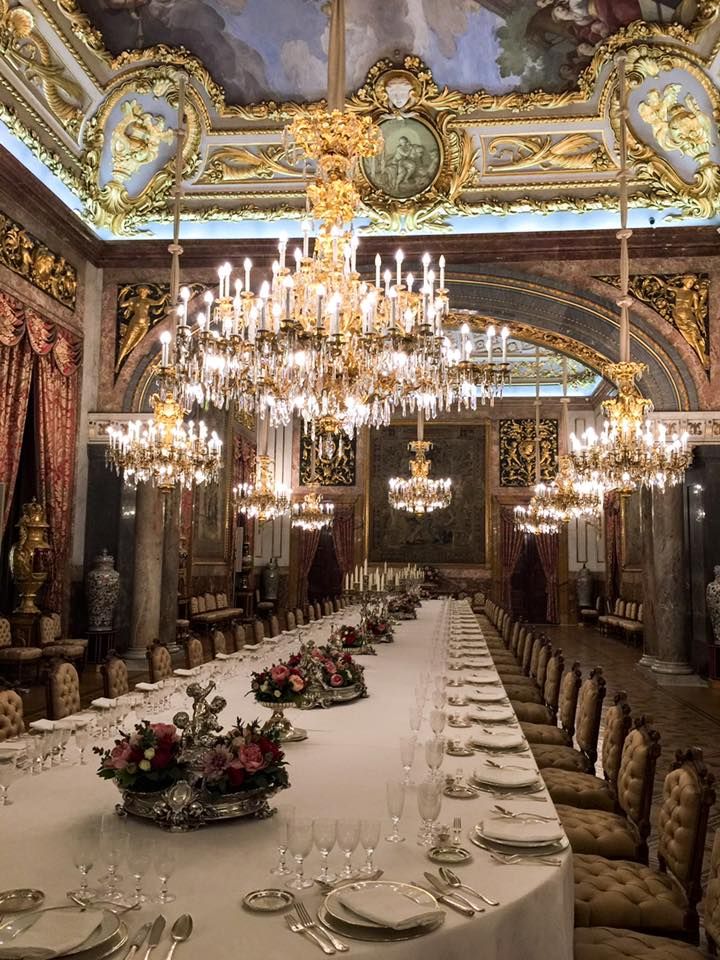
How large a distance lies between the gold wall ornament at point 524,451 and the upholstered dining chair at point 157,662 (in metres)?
15.0

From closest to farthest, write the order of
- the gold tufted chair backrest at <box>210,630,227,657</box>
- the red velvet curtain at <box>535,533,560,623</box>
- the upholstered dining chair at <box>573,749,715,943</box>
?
the upholstered dining chair at <box>573,749,715,943</box>, the gold tufted chair backrest at <box>210,630,227,657</box>, the red velvet curtain at <box>535,533,560,623</box>

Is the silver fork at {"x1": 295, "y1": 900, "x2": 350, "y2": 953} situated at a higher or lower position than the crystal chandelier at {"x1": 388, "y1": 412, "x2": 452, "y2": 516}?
lower

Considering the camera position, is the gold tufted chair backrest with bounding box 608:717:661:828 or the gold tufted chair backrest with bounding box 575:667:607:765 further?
the gold tufted chair backrest with bounding box 575:667:607:765

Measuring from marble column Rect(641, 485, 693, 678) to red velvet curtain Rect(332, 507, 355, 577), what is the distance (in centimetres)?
1006

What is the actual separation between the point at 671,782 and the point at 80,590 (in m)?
9.03

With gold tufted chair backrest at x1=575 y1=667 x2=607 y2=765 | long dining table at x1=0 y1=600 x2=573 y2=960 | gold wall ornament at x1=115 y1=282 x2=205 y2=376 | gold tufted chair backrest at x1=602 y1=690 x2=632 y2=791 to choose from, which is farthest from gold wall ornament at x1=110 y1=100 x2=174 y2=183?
gold tufted chair backrest at x1=602 y1=690 x2=632 y2=791

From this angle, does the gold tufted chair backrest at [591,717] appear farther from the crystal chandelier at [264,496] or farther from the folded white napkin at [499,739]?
the crystal chandelier at [264,496]

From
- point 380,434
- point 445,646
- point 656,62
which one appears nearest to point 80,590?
point 445,646

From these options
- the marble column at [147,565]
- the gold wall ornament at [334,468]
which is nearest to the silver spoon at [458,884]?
the marble column at [147,565]

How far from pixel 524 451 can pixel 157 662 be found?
15512 millimetres

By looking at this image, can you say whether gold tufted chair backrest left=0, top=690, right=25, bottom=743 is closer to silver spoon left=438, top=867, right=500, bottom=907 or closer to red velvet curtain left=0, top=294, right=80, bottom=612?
silver spoon left=438, top=867, right=500, bottom=907

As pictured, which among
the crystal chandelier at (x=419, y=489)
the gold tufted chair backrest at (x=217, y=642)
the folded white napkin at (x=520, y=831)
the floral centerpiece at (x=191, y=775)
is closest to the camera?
the folded white napkin at (x=520, y=831)

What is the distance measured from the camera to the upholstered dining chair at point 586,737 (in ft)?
14.5

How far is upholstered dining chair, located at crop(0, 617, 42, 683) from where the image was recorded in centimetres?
855
